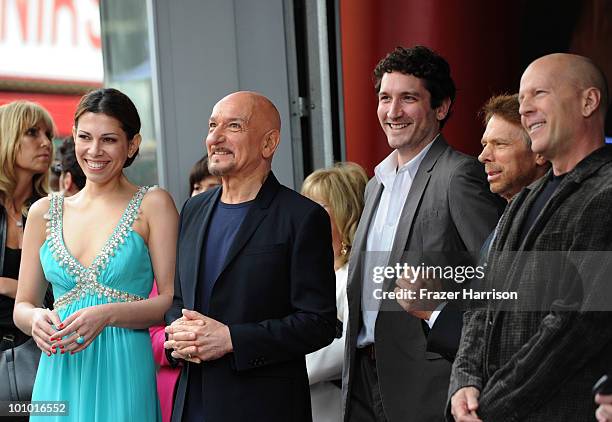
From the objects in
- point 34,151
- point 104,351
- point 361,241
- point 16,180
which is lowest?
point 104,351

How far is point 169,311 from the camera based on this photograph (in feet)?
11.7

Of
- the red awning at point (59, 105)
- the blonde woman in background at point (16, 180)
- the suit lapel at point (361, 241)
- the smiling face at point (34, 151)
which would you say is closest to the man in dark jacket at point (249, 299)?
the suit lapel at point (361, 241)

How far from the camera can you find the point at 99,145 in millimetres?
3787

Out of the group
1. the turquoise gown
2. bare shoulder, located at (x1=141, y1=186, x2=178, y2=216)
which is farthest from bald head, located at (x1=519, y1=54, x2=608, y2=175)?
the turquoise gown

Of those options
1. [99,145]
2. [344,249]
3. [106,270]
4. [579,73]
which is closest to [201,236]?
[106,270]

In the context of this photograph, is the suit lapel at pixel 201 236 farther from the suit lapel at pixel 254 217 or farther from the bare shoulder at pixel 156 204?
the bare shoulder at pixel 156 204

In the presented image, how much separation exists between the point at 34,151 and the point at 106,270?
1015 mm

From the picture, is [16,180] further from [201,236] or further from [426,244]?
[426,244]

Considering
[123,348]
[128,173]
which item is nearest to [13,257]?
[123,348]

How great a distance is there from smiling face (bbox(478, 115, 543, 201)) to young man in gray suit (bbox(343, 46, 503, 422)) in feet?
0.16

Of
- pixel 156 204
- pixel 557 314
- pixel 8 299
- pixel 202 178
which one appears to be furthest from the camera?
pixel 202 178

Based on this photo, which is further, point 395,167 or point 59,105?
point 59,105

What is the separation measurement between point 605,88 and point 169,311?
1651 millimetres

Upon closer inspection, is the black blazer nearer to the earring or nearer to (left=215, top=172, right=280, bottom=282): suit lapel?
(left=215, top=172, right=280, bottom=282): suit lapel
